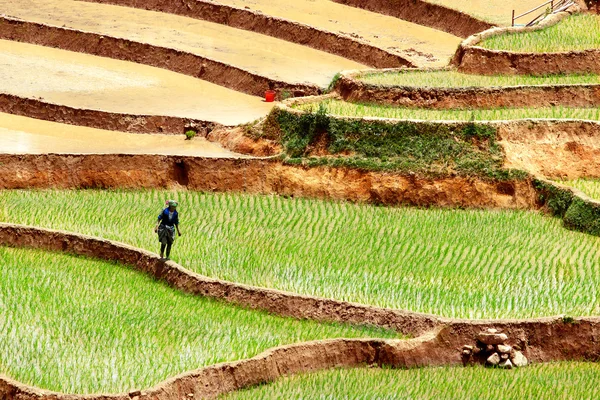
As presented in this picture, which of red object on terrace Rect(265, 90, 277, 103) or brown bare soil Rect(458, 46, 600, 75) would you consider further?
red object on terrace Rect(265, 90, 277, 103)

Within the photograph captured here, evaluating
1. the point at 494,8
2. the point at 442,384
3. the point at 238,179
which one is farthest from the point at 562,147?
the point at 494,8

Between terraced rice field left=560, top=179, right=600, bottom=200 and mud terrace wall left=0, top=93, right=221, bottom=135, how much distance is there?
722cm

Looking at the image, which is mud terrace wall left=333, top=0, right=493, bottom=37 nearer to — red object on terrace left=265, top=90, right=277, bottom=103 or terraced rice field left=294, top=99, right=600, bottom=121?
red object on terrace left=265, top=90, right=277, bottom=103

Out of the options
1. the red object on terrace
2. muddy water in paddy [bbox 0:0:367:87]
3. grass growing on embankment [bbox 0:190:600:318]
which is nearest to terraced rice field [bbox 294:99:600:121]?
grass growing on embankment [bbox 0:190:600:318]

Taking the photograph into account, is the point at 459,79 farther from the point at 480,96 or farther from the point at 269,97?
the point at 269,97

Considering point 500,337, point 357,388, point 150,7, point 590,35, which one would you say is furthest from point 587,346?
point 150,7

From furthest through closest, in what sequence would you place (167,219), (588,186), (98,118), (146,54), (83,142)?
(146,54) → (98,118) → (83,142) → (588,186) → (167,219)

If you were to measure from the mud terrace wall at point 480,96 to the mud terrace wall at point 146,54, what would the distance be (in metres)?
3.16

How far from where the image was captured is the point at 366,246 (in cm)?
2583

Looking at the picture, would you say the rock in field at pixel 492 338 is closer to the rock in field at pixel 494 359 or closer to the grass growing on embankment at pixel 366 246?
the rock in field at pixel 494 359

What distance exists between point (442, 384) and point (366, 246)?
5194 mm

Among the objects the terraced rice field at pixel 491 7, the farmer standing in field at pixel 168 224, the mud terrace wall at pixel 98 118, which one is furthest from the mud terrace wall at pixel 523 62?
the farmer standing in field at pixel 168 224

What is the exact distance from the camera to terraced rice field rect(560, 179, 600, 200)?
27.7m

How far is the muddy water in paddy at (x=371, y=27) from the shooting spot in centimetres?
3778
